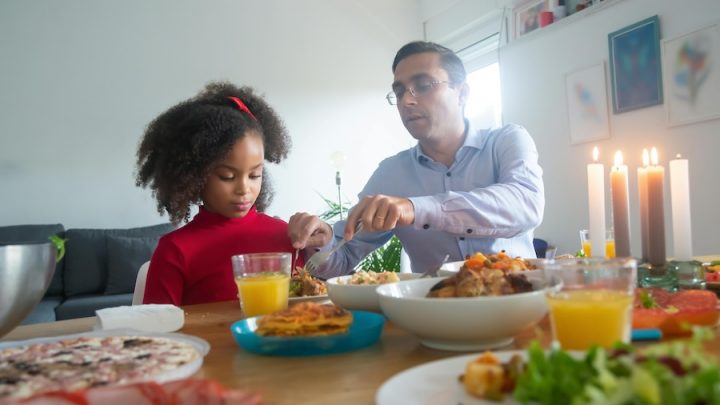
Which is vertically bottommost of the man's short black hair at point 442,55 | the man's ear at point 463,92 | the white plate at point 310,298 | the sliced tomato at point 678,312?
the white plate at point 310,298

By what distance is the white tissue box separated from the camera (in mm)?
941

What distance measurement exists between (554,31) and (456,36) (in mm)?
1473

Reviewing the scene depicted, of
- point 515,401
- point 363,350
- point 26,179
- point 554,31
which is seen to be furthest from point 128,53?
point 515,401

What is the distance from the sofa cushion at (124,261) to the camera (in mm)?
4113

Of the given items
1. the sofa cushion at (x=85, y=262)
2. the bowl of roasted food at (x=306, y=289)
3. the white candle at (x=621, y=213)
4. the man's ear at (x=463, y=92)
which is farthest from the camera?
the sofa cushion at (x=85, y=262)

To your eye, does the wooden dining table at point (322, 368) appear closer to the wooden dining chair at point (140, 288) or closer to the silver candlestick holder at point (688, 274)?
the silver candlestick holder at point (688, 274)

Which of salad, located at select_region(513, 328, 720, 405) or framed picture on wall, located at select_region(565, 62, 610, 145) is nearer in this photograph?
salad, located at select_region(513, 328, 720, 405)

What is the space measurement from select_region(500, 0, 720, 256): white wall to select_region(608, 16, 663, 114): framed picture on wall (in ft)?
0.15

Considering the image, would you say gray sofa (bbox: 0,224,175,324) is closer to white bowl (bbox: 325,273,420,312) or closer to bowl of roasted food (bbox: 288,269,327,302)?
bowl of roasted food (bbox: 288,269,327,302)

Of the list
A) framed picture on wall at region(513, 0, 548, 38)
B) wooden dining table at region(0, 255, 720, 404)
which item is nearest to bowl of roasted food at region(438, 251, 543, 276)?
wooden dining table at region(0, 255, 720, 404)

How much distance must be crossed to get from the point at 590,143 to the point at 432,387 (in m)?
3.50

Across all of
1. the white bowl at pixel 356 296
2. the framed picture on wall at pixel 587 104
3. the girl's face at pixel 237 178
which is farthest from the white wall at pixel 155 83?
the white bowl at pixel 356 296

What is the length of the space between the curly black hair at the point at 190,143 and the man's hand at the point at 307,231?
0.93 feet

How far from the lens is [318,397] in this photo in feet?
1.91
